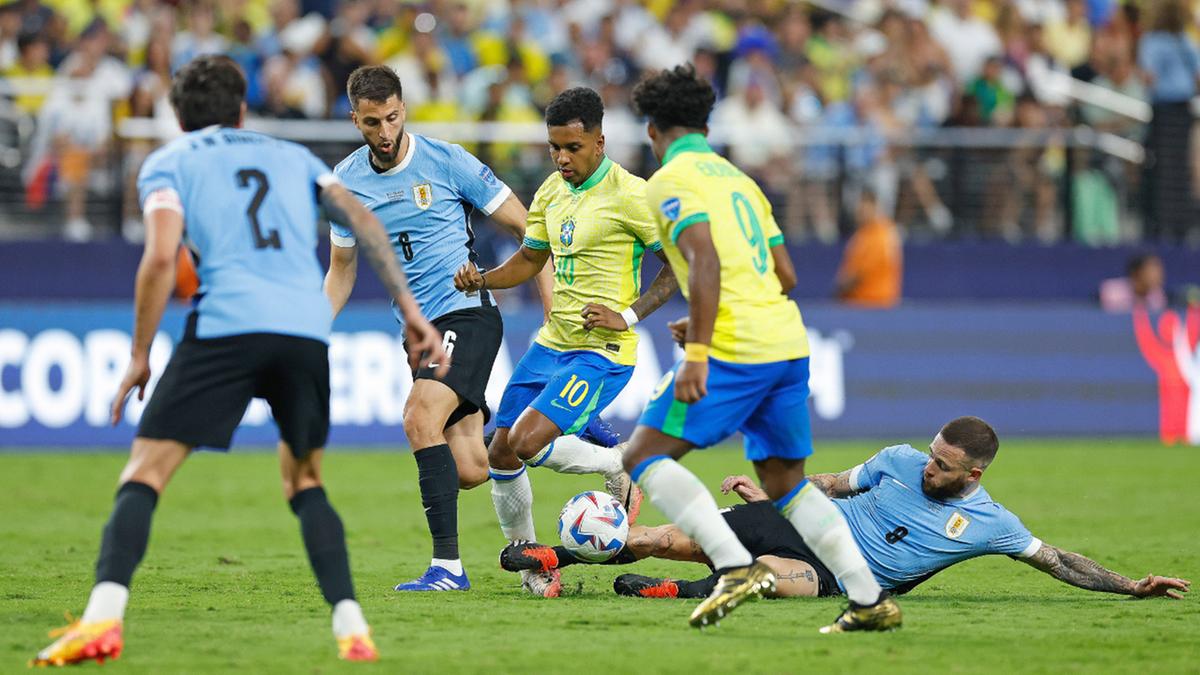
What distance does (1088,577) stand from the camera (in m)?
8.06

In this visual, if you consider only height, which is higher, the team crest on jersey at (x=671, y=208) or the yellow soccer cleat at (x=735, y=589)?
the team crest on jersey at (x=671, y=208)

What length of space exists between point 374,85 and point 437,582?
2.67 meters

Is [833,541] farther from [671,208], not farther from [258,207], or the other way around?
[258,207]

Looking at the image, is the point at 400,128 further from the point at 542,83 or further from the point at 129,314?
the point at 542,83

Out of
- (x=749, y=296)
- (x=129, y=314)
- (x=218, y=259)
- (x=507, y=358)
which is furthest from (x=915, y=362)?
(x=218, y=259)

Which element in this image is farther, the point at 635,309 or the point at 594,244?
the point at 594,244

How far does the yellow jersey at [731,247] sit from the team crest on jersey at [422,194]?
2.35 metres

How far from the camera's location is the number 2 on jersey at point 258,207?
6.33m

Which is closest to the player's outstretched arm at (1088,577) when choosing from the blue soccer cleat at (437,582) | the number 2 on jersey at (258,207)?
the blue soccer cleat at (437,582)

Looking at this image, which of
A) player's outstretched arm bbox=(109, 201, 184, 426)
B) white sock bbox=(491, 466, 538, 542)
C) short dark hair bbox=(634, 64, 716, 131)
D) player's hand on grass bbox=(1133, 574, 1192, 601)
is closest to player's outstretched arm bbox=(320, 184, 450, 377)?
player's outstretched arm bbox=(109, 201, 184, 426)

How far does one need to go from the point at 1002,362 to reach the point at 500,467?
34.1 feet

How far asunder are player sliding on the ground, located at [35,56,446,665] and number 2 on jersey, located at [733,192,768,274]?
4.86ft

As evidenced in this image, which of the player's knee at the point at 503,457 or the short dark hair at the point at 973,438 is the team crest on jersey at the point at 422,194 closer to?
the player's knee at the point at 503,457

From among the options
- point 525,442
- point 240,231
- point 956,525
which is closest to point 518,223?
point 525,442
